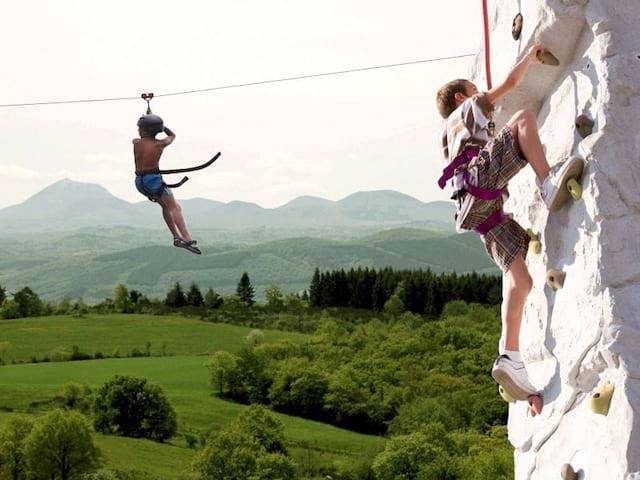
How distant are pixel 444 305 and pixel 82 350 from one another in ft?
138

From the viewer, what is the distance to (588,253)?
4965mm

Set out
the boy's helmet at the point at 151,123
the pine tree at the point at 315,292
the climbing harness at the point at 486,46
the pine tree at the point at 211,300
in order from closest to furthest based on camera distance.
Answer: the climbing harness at the point at 486,46
the boy's helmet at the point at 151,123
the pine tree at the point at 315,292
the pine tree at the point at 211,300

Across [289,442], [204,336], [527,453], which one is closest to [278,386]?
[289,442]

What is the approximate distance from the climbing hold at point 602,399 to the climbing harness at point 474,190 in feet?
4.62

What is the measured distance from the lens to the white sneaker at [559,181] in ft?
16.5

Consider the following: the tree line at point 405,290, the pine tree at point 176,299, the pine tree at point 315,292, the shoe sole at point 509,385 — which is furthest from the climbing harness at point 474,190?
the pine tree at point 176,299

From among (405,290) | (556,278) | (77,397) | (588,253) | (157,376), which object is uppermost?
(405,290)

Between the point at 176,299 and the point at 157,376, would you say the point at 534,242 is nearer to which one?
the point at 157,376

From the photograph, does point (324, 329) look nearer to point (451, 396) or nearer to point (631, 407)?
point (451, 396)

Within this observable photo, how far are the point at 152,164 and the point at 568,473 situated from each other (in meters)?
5.51

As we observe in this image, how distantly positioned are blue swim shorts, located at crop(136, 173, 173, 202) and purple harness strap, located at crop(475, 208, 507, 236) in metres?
4.21

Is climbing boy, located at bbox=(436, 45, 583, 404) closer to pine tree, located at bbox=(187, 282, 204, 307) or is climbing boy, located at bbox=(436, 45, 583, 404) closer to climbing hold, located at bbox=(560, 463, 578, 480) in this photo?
climbing hold, located at bbox=(560, 463, 578, 480)

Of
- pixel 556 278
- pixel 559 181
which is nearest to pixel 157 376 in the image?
pixel 556 278

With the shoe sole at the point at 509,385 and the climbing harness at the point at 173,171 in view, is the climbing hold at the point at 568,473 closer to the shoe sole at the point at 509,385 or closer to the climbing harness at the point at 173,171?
the shoe sole at the point at 509,385
